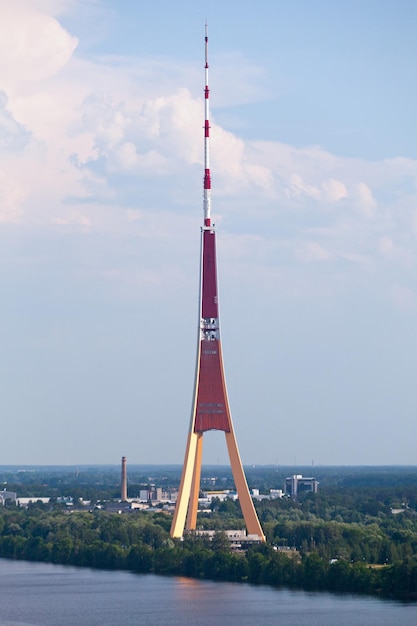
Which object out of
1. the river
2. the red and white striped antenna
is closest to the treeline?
the river

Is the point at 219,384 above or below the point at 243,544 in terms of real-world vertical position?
above

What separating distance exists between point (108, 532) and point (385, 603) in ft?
60.2

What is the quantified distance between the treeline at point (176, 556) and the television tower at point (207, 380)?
5.88 feet

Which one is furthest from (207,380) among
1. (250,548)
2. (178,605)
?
(178,605)

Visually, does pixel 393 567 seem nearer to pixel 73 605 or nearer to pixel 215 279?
pixel 73 605

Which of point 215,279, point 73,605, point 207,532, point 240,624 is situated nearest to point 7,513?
point 207,532

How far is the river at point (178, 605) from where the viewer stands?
1256 inches

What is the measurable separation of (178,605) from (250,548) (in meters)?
9.33

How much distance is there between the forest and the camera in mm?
37344

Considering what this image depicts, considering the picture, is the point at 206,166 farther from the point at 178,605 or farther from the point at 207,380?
the point at 178,605

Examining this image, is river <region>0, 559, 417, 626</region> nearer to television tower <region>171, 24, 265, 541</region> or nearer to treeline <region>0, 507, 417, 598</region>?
treeline <region>0, 507, 417, 598</region>

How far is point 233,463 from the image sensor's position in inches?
1750

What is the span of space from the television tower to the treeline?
1.79 metres

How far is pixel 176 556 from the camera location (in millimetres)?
42500
